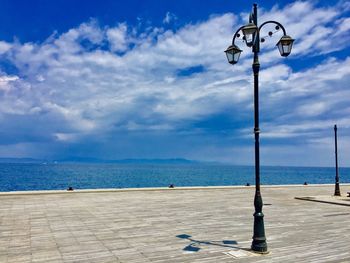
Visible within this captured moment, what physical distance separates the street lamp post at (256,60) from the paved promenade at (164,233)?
547 millimetres

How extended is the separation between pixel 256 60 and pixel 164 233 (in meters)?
7.12

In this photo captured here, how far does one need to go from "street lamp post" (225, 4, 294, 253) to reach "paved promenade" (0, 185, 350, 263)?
55cm

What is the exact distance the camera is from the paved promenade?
393 inches

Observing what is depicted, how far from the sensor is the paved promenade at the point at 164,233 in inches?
393

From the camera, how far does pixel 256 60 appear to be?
36.3 feet

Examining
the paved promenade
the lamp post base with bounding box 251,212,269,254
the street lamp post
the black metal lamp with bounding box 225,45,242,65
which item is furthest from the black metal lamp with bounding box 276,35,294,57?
the paved promenade

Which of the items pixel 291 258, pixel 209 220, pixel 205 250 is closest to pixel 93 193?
pixel 209 220

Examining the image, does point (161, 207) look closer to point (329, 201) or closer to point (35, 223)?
point (35, 223)

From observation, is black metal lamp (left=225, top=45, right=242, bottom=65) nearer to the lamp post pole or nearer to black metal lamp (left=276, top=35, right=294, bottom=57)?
the lamp post pole

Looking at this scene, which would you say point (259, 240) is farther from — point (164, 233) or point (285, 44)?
point (285, 44)

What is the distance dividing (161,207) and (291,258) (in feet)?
36.8

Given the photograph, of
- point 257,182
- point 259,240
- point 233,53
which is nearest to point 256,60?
point 233,53

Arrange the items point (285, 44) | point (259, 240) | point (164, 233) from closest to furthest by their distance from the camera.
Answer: point (259, 240)
point (285, 44)
point (164, 233)

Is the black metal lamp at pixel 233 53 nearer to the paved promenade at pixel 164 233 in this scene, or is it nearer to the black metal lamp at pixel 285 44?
the black metal lamp at pixel 285 44
